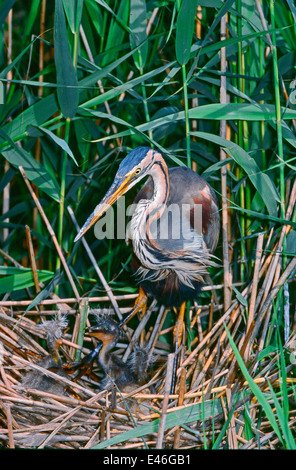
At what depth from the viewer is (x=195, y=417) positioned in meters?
1.37

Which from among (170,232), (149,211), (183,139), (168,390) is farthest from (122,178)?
(168,390)

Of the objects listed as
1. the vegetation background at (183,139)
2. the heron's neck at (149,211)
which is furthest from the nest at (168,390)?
the heron's neck at (149,211)

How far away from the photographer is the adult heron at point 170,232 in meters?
1.58

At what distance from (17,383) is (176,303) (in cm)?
52

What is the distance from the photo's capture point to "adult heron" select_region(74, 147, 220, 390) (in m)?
1.58

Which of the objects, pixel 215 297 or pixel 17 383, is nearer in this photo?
pixel 17 383

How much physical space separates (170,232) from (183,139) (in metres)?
0.36

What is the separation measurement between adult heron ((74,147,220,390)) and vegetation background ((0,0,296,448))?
0.05m

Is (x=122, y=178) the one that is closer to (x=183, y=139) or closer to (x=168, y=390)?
(x=183, y=139)
